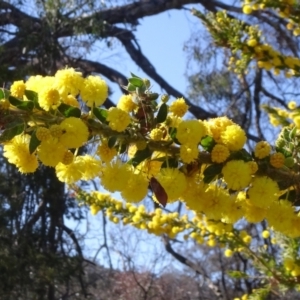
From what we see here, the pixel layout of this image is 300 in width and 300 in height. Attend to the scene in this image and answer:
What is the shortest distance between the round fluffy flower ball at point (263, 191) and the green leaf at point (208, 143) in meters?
0.10

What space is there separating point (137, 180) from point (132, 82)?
0.61 feet

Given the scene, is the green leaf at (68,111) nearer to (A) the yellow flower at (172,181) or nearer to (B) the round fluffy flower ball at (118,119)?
(B) the round fluffy flower ball at (118,119)

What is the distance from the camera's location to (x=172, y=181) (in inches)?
46.8

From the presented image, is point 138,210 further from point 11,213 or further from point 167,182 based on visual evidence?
point 11,213

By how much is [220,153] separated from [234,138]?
0.04 metres

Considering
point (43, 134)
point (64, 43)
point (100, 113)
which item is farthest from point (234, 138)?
point (64, 43)

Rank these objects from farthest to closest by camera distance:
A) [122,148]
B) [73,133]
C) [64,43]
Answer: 1. [64,43]
2. [122,148]
3. [73,133]

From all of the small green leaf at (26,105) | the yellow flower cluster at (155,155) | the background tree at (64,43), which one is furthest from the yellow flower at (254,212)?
the background tree at (64,43)

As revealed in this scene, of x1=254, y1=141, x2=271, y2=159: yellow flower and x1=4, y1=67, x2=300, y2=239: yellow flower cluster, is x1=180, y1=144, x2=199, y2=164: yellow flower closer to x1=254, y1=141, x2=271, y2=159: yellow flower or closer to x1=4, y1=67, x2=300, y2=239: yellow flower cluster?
x1=4, y1=67, x2=300, y2=239: yellow flower cluster

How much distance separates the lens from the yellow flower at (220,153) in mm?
1196

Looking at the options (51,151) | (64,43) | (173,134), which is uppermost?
(64,43)

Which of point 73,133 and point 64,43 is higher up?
point 64,43

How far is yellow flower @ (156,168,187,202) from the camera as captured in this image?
119cm

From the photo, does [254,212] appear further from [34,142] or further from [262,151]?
[34,142]
